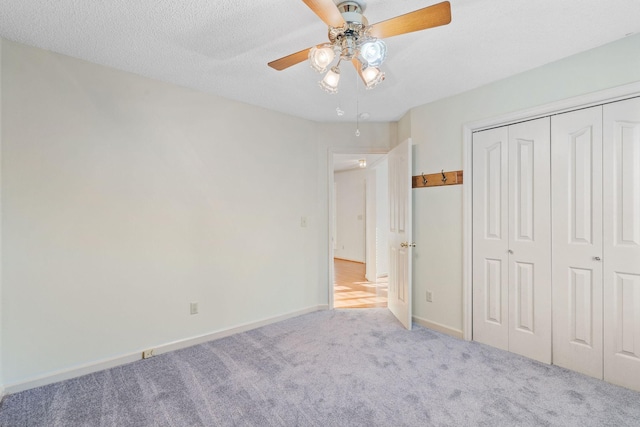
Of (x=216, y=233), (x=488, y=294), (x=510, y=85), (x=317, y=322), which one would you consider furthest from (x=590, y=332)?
(x=216, y=233)

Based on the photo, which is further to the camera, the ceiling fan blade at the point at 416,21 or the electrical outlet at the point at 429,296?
the electrical outlet at the point at 429,296

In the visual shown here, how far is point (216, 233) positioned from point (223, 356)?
1116 mm

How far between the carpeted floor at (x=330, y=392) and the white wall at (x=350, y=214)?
15.8 ft

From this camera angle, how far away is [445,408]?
1.90 metres

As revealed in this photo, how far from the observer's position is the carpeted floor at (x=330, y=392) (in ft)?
5.95

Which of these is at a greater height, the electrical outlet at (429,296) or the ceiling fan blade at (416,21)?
the ceiling fan blade at (416,21)

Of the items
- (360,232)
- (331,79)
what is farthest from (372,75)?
(360,232)

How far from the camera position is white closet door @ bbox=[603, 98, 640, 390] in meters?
2.08

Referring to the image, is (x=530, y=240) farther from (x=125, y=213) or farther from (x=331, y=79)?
(x=125, y=213)

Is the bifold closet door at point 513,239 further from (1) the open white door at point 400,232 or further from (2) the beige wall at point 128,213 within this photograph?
(2) the beige wall at point 128,213

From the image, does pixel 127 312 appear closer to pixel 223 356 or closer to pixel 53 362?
pixel 53 362

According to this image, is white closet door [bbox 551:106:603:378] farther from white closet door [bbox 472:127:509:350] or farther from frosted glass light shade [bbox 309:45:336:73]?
frosted glass light shade [bbox 309:45:336:73]

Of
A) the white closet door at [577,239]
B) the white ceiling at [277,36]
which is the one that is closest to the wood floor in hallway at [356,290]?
the white closet door at [577,239]

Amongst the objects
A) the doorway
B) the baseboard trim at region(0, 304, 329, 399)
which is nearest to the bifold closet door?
the doorway
